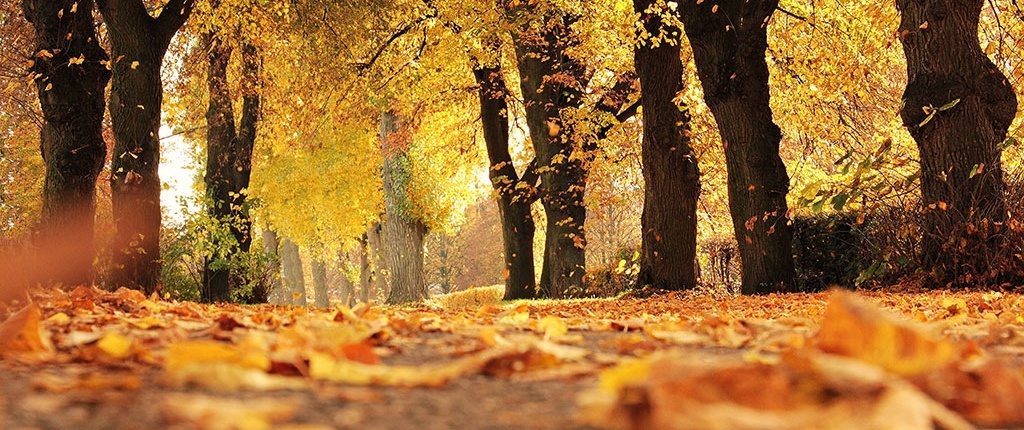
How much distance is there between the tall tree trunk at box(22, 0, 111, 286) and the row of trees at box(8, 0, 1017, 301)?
0.8 inches

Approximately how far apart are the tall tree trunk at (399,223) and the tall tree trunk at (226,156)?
5.59 m

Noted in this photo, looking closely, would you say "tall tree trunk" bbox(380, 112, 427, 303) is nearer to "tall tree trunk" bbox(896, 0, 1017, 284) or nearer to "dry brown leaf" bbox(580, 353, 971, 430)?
"tall tree trunk" bbox(896, 0, 1017, 284)

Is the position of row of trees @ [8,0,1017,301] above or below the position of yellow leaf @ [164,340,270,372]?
above

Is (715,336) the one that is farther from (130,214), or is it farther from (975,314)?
(130,214)

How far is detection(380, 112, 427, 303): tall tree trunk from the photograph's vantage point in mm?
23844

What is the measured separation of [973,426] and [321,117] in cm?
1826

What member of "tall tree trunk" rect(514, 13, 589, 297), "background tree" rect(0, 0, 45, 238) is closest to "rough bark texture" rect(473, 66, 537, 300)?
"tall tree trunk" rect(514, 13, 589, 297)

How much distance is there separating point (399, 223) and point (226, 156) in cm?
801

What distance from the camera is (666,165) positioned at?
44.1 feet

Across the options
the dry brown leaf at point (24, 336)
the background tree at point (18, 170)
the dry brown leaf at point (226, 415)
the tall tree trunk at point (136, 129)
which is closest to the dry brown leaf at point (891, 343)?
the dry brown leaf at point (226, 415)

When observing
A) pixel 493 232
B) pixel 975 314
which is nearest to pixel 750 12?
pixel 975 314

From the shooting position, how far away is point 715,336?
2.99 m

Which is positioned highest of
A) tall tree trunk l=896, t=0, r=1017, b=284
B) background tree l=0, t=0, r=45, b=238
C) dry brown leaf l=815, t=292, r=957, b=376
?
background tree l=0, t=0, r=45, b=238

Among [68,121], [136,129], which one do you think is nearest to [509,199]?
[136,129]
